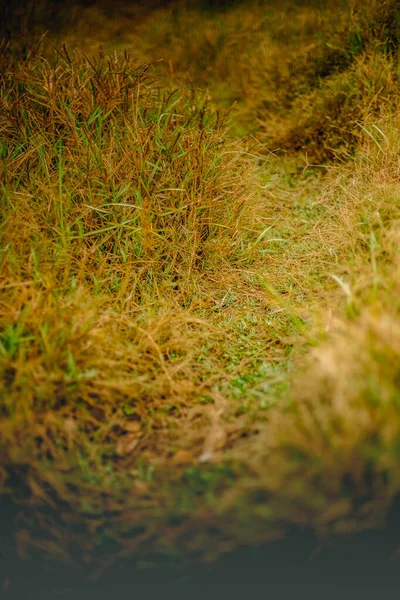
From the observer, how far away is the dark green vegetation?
3.97ft

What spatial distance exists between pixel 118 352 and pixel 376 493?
84cm

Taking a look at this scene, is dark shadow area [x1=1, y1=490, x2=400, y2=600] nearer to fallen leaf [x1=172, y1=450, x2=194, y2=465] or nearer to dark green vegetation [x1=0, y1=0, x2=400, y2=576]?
dark green vegetation [x1=0, y1=0, x2=400, y2=576]

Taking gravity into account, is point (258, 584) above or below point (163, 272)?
below

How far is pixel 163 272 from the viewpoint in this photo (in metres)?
2.13

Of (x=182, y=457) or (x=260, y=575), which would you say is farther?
(x=182, y=457)

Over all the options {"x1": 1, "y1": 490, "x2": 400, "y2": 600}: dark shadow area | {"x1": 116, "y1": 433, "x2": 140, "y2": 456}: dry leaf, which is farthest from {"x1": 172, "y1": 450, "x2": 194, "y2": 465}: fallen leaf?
{"x1": 1, "y1": 490, "x2": 400, "y2": 600}: dark shadow area

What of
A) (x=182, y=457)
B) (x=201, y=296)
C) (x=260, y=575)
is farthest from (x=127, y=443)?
(x=201, y=296)

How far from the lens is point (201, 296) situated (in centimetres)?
215

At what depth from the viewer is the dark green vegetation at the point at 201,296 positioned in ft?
3.97

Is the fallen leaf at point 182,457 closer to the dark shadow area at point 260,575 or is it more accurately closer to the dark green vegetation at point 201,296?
the dark green vegetation at point 201,296

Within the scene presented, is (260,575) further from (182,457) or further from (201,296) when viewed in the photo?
(201,296)

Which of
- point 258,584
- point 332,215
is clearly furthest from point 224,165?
point 258,584

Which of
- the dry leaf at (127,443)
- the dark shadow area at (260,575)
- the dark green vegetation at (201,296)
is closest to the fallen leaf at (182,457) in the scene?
the dark green vegetation at (201,296)

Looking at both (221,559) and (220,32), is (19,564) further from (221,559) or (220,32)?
(220,32)
